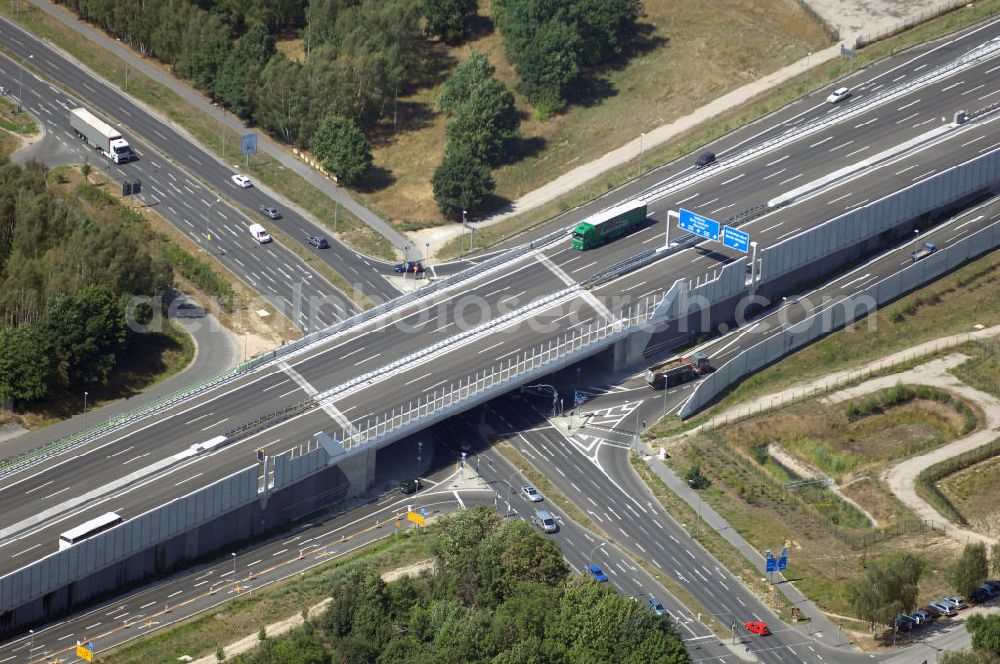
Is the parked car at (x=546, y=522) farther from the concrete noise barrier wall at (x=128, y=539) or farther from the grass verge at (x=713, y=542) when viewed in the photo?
the concrete noise barrier wall at (x=128, y=539)

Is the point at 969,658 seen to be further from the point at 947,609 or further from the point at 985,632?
the point at 947,609

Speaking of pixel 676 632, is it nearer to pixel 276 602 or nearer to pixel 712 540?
pixel 712 540

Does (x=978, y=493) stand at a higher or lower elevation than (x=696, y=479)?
higher

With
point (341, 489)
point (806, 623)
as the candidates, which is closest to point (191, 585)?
point (341, 489)

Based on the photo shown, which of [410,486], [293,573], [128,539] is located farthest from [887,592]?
[128,539]

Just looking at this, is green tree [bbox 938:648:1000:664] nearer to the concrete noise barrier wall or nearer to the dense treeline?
the dense treeline
